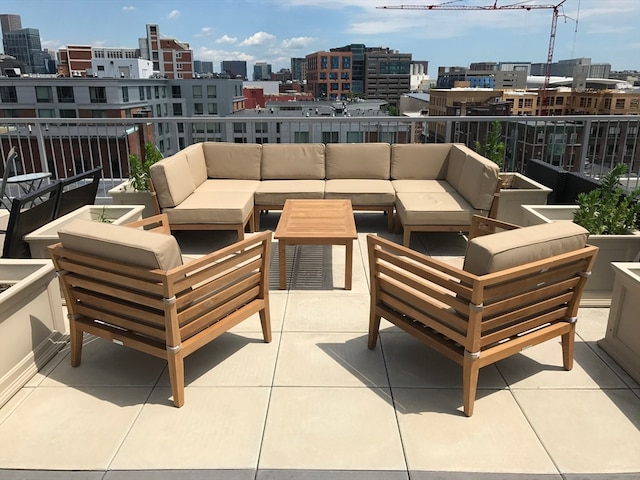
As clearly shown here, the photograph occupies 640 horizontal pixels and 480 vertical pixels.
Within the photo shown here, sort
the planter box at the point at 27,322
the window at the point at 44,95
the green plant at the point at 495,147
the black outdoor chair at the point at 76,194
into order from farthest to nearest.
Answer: the window at the point at 44,95
the green plant at the point at 495,147
the black outdoor chair at the point at 76,194
the planter box at the point at 27,322

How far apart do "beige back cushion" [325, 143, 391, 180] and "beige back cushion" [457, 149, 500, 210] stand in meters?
1.13

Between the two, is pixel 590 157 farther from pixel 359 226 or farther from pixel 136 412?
pixel 136 412

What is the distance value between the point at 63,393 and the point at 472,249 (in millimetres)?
2334

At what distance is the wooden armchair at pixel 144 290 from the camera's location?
2340mm

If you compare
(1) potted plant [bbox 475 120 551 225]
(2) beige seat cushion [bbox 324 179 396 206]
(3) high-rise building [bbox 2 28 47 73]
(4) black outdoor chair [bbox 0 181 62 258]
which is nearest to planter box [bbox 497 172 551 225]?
(1) potted plant [bbox 475 120 551 225]

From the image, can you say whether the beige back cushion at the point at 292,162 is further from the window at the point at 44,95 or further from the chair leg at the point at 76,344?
the window at the point at 44,95

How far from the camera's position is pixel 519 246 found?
234cm

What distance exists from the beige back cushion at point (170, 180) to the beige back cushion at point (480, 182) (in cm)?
299

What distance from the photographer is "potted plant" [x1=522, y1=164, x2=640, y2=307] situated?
3.52 meters

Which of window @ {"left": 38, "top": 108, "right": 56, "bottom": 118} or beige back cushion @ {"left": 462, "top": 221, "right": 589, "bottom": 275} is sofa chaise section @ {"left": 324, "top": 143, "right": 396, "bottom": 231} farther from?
window @ {"left": 38, "top": 108, "right": 56, "bottom": 118}

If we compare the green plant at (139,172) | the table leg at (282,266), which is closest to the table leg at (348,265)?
the table leg at (282,266)

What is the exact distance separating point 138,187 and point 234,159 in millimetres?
1173

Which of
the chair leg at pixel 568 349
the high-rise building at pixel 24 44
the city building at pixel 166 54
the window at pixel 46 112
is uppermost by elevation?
the high-rise building at pixel 24 44

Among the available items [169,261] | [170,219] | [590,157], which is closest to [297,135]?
[170,219]
